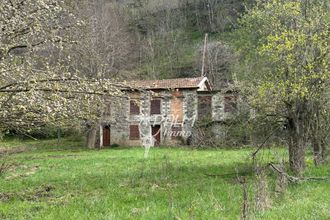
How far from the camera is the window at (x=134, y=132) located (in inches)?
1741

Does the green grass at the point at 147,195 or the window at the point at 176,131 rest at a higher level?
the window at the point at 176,131

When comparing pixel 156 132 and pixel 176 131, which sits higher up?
pixel 176 131

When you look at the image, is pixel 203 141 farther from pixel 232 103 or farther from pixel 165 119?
pixel 165 119

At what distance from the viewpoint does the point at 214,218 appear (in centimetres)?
835

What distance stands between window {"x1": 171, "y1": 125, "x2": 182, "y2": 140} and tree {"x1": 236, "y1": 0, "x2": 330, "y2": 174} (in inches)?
1089

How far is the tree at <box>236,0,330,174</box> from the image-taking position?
13.4 m

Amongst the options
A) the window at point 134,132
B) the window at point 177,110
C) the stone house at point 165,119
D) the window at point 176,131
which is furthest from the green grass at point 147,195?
the window at point 134,132

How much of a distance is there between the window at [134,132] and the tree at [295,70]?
29297 millimetres

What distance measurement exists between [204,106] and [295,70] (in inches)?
1173

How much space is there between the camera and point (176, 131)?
4356 cm

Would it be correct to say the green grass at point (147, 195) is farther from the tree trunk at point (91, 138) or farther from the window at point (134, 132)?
the window at point (134, 132)

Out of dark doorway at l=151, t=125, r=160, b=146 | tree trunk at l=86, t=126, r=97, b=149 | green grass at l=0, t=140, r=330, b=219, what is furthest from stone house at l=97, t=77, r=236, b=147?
green grass at l=0, t=140, r=330, b=219

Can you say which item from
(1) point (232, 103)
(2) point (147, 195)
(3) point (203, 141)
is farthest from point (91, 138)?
(2) point (147, 195)

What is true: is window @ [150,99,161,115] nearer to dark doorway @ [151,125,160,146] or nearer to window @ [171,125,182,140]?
dark doorway @ [151,125,160,146]
